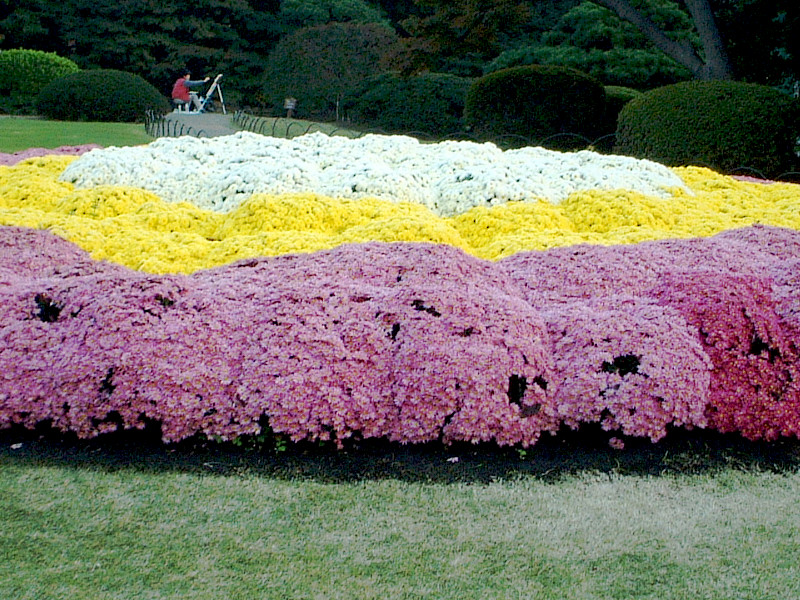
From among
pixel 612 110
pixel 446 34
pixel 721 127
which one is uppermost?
pixel 446 34

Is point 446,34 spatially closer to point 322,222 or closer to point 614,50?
point 614,50

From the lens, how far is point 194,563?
104 inches

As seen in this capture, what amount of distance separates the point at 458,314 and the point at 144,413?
4.51ft

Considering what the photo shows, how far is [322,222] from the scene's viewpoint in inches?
235

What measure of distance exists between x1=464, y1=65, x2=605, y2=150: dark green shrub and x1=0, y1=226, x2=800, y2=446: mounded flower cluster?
39.3ft

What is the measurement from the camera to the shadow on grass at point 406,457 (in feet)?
10.7

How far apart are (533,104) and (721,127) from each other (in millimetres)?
5152

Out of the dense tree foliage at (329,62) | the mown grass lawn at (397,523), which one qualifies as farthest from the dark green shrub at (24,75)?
the mown grass lawn at (397,523)

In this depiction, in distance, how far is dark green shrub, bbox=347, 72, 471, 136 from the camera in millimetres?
22094

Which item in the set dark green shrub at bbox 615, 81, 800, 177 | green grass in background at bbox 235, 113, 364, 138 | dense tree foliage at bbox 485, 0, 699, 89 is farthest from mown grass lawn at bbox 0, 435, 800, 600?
dense tree foliage at bbox 485, 0, 699, 89

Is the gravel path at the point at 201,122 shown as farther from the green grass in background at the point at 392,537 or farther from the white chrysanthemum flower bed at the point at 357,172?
the green grass in background at the point at 392,537

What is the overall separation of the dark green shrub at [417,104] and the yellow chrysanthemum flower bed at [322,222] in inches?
610

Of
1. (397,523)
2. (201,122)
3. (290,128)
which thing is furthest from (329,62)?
(397,523)

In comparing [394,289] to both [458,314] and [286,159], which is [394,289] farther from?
[286,159]
